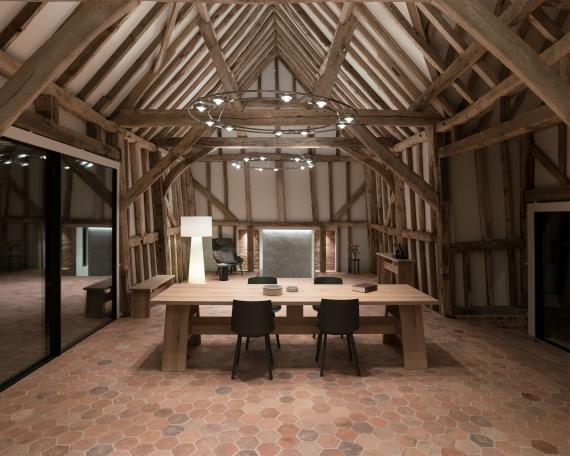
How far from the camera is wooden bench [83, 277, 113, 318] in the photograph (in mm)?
5609

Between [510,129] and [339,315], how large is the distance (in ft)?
10.1

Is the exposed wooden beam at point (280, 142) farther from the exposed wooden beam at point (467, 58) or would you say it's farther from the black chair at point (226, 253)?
the black chair at point (226, 253)

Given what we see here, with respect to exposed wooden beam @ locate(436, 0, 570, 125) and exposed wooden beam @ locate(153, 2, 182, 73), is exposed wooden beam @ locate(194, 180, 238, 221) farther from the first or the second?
exposed wooden beam @ locate(436, 0, 570, 125)

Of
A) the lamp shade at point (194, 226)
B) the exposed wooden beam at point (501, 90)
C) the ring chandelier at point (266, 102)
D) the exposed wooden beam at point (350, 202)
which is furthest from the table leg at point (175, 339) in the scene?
the exposed wooden beam at point (350, 202)

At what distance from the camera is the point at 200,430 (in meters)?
3.12

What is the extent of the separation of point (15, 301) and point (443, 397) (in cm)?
431

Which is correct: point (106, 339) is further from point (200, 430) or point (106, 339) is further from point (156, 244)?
point (156, 244)

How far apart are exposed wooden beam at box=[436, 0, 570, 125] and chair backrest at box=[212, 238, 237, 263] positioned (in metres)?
8.81

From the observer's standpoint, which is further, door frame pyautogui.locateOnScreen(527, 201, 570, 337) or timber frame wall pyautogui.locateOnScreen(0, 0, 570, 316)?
door frame pyautogui.locateOnScreen(527, 201, 570, 337)

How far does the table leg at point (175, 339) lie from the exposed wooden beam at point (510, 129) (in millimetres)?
4349

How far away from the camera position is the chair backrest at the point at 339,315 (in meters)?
4.13

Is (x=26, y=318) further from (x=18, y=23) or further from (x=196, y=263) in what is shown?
(x=196, y=263)

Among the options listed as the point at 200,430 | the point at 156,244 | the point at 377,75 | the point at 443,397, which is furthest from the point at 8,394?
the point at 377,75

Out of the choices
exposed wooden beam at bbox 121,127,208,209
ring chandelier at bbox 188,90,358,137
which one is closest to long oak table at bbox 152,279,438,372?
ring chandelier at bbox 188,90,358,137
